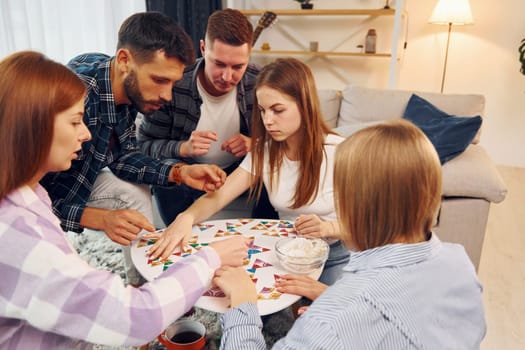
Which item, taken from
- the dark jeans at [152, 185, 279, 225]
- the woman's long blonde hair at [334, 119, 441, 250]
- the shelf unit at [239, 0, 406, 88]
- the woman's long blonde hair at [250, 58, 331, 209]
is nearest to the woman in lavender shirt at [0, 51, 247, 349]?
the woman's long blonde hair at [334, 119, 441, 250]

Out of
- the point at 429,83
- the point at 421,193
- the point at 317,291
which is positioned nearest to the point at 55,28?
the point at 317,291

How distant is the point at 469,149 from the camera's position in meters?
2.30

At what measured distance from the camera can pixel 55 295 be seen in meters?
0.75

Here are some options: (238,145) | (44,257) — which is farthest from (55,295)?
(238,145)

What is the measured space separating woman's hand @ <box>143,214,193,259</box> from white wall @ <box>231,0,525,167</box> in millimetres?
3189

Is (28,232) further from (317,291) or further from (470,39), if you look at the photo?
(470,39)

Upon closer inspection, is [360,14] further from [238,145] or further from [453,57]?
[238,145]

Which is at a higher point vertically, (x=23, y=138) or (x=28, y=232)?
(x=23, y=138)

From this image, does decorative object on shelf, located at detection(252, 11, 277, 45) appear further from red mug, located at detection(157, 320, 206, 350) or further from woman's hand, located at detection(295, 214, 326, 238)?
red mug, located at detection(157, 320, 206, 350)

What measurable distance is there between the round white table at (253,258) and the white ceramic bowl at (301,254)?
0.02 meters

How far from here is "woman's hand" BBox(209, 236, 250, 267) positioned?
108cm

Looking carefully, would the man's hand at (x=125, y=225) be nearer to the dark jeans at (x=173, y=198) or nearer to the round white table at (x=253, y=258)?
the round white table at (x=253, y=258)

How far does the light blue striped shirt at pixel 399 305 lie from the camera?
0.69 m

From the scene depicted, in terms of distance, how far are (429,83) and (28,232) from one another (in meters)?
4.01
